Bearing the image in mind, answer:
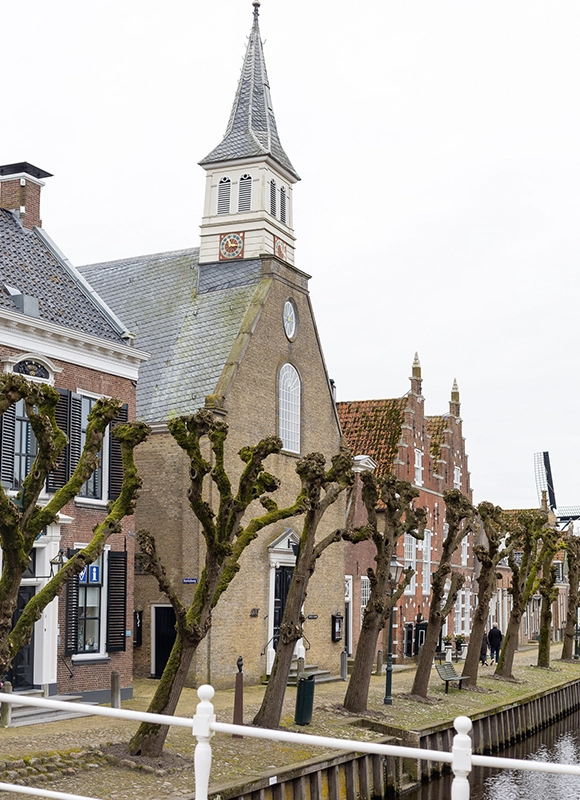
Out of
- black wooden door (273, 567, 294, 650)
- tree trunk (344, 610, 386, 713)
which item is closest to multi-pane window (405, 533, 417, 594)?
black wooden door (273, 567, 294, 650)

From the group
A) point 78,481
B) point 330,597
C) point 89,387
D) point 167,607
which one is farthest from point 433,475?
point 78,481

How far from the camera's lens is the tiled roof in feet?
135

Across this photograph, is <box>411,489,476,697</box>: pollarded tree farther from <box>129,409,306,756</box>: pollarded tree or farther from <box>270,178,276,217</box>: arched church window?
<box>270,178,276,217</box>: arched church window

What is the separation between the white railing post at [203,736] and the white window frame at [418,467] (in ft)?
120

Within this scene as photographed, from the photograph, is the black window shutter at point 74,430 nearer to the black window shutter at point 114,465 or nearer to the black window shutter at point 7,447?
the black window shutter at point 114,465

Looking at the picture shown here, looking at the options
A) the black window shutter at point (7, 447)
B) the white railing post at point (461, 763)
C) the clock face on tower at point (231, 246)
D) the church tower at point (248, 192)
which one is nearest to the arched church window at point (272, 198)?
the church tower at point (248, 192)

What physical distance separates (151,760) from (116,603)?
868 centimetres

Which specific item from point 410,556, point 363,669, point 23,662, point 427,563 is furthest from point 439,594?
point 427,563

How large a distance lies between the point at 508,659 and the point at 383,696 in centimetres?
841

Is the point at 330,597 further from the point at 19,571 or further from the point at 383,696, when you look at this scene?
the point at 19,571

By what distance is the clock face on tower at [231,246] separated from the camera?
106 ft

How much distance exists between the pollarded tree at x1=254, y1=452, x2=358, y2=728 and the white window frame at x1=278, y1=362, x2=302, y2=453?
10380mm

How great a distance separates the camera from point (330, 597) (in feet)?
109

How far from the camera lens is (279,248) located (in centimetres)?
3334
